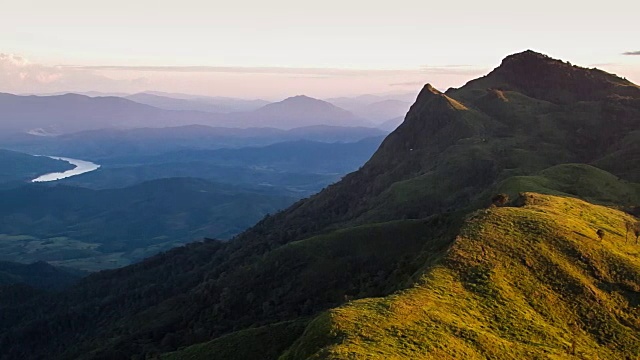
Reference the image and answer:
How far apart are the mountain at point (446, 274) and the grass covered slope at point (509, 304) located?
0.64 ft

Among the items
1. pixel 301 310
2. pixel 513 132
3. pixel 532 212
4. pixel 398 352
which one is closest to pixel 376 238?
pixel 301 310

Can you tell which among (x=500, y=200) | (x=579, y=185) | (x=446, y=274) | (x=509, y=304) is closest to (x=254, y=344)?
(x=446, y=274)

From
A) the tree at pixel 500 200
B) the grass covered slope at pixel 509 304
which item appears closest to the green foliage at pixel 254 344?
the grass covered slope at pixel 509 304

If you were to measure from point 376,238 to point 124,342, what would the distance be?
6802 cm

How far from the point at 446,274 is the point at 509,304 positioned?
299 inches

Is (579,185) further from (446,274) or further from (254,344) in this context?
(254,344)

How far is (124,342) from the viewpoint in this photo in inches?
5266

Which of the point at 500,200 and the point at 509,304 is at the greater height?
the point at 500,200

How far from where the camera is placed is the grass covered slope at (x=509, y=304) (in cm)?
4878

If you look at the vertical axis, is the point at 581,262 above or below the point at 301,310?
above

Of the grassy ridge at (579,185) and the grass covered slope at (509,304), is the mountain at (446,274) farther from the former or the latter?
the grassy ridge at (579,185)

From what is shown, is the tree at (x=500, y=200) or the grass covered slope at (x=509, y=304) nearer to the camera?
the grass covered slope at (x=509, y=304)

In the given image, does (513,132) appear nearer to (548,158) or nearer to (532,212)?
(548,158)

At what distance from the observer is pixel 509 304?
5991 centimetres
